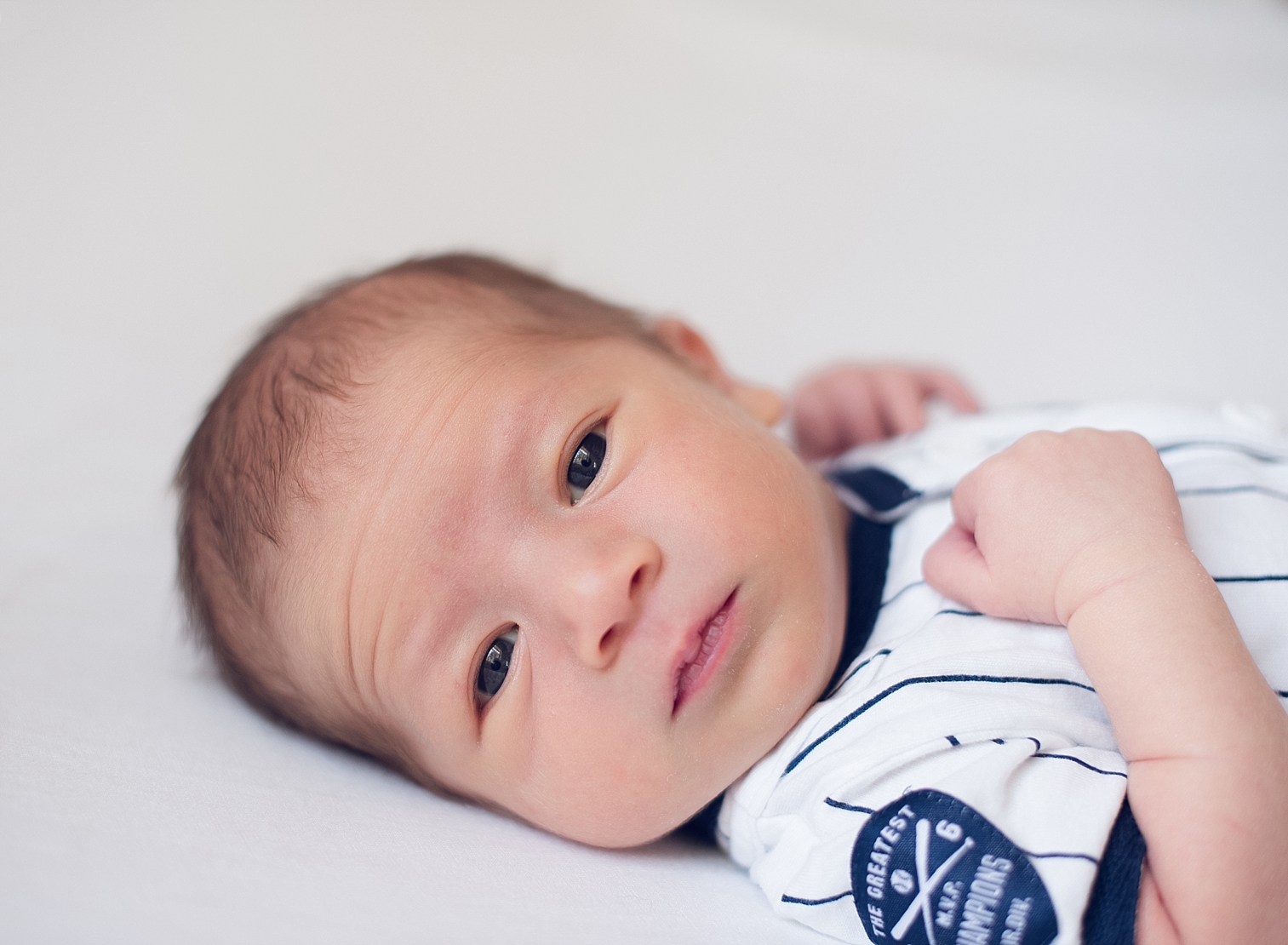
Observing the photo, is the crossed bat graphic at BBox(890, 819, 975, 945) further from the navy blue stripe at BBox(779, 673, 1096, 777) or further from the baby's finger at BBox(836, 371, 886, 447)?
the baby's finger at BBox(836, 371, 886, 447)

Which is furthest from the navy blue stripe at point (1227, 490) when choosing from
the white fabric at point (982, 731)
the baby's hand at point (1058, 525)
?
the baby's hand at point (1058, 525)

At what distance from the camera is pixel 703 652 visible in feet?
2.94

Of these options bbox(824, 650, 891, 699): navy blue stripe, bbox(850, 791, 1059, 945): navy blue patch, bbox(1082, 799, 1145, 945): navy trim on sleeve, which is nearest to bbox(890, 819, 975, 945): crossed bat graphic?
bbox(850, 791, 1059, 945): navy blue patch

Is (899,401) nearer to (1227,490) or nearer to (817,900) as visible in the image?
(1227,490)

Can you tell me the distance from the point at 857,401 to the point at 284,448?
885mm

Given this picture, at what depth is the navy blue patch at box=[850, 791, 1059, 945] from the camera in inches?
28.7

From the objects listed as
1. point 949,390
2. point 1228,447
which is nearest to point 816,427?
point 949,390

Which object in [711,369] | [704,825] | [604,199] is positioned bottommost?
[704,825]

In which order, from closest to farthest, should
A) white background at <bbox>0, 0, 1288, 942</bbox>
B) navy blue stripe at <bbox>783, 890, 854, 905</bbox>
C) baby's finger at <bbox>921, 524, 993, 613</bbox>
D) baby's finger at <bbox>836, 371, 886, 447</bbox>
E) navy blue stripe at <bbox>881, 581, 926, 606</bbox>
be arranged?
navy blue stripe at <bbox>783, 890, 854, 905</bbox> → baby's finger at <bbox>921, 524, 993, 613</bbox> → navy blue stripe at <bbox>881, 581, 926, 606</bbox> → white background at <bbox>0, 0, 1288, 942</bbox> → baby's finger at <bbox>836, 371, 886, 447</bbox>

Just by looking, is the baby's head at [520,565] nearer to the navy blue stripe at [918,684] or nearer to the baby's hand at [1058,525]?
the navy blue stripe at [918,684]

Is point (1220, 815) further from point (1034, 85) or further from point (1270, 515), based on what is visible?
point (1034, 85)

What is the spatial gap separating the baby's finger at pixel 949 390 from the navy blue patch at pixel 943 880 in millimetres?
884

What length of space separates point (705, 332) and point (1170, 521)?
1101 mm

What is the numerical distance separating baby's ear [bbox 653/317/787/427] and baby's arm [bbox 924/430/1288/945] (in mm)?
404
